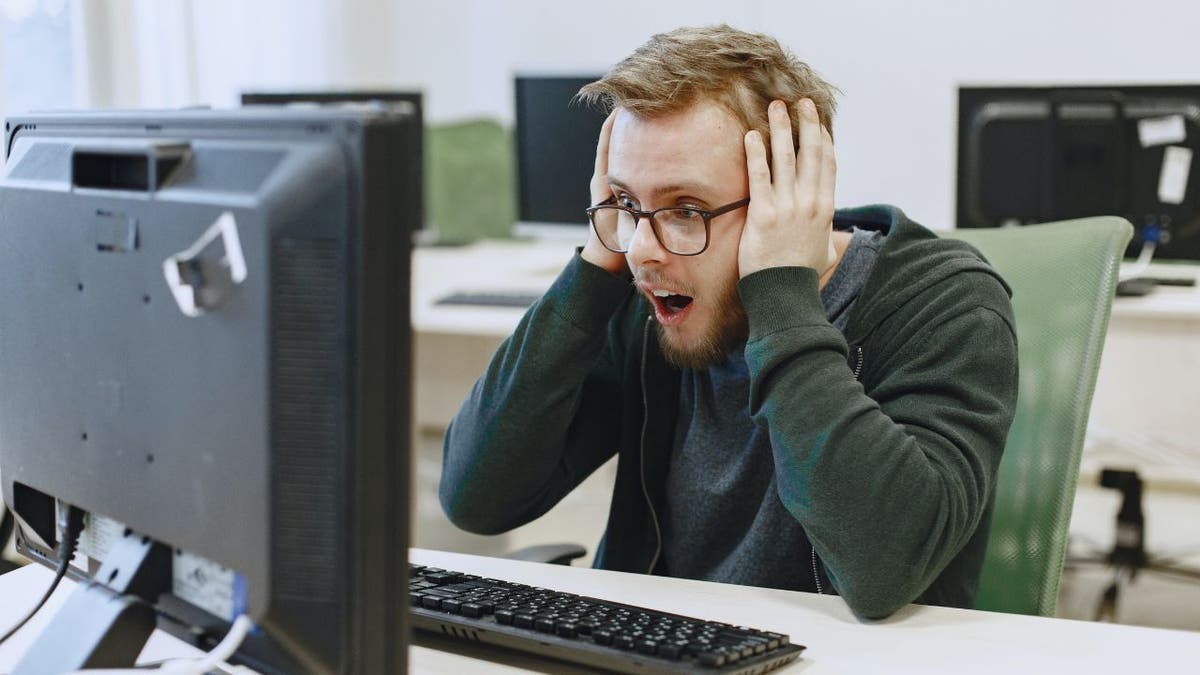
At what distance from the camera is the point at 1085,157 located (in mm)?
2742

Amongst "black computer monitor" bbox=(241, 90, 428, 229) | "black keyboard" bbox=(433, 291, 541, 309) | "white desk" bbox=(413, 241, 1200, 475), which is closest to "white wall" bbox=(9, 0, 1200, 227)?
"black computer monitor" bbox=(241, 90, 428, 229)

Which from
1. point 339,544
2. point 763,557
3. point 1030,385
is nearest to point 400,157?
point 339,544

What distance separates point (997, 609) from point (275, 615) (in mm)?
859

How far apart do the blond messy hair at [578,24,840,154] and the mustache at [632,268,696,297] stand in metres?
0.15

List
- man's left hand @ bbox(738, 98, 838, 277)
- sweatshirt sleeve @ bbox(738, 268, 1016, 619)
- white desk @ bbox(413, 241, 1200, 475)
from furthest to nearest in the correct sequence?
white desk @ bbox(413, 241, 1200, 475), man's left hand @ bbox(738, 98, 838, 277), sweatshirt sleeve @ bbox(738, 268, 1016, 619)

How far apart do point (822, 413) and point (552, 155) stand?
2.11 m

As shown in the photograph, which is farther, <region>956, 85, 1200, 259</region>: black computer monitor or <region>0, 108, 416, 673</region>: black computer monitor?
<region>956, 85, 1200, 259</region>: black computer monitor

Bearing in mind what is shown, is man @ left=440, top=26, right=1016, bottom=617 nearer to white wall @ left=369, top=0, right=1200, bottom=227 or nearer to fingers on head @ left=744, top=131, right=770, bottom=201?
fingers on head @ left=744, top=131, right=770, bottom=201

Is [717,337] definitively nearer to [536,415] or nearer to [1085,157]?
[536,415]

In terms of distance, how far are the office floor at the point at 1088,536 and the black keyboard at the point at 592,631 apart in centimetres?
167

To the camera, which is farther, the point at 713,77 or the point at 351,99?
the point at 351,99

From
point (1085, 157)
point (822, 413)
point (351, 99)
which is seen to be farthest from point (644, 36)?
point (822, 413)

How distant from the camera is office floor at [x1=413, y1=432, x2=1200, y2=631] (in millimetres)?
2908

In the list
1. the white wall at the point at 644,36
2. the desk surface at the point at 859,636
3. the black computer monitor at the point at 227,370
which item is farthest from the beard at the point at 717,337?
the white wall at the point at 644,36
